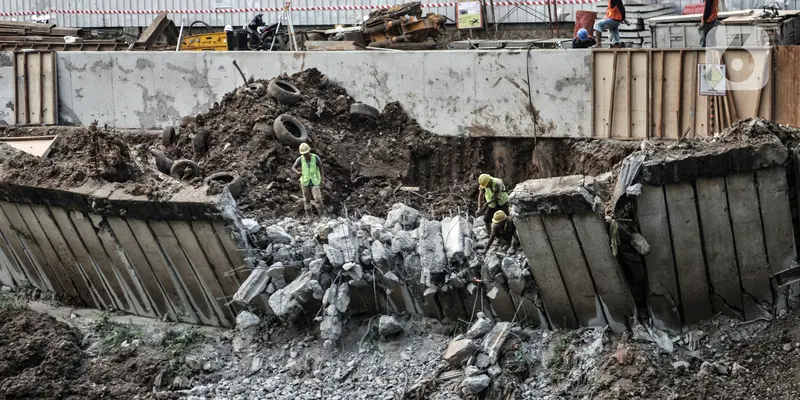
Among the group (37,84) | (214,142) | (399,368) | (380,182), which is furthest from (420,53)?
(37,84)

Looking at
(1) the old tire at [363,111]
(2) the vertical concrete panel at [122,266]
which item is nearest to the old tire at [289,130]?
(1) the old tire at [363,111]

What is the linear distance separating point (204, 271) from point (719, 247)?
612 centimetres

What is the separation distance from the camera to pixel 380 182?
672 inches

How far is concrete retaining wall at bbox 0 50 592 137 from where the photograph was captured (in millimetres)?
16562

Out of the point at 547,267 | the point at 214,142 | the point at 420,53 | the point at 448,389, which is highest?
the point at 420,53

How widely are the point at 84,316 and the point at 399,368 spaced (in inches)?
211

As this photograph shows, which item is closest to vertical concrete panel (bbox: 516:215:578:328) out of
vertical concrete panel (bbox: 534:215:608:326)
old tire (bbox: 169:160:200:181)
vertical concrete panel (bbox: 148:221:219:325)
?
vertical concrete panel (bbox: 534:215:608:326)

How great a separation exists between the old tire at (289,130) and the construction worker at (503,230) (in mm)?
5448

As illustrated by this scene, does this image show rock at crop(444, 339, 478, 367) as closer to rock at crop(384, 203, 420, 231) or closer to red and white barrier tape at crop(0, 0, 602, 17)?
rock at crop(384, 203, 420, 231)

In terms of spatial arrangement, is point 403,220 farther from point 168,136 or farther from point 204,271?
point 168,136

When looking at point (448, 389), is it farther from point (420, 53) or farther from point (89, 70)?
point (89, 70)

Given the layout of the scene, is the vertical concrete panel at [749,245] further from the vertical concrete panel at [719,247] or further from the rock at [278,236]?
the rock at [278,236]

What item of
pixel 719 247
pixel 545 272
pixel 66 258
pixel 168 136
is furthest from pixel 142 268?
pixel 719 247

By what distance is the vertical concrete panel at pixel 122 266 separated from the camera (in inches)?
546
